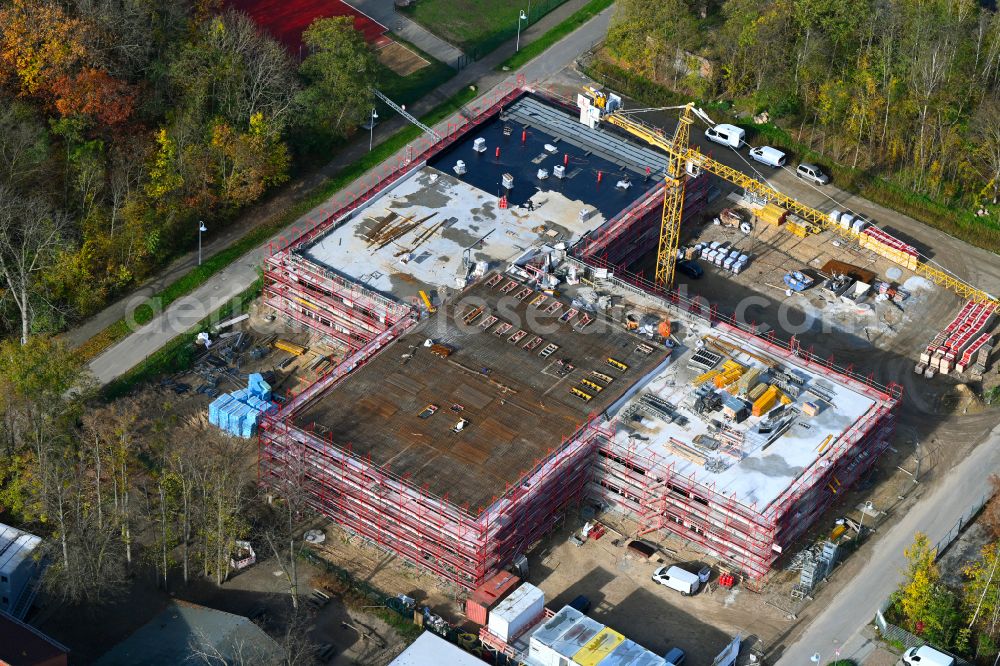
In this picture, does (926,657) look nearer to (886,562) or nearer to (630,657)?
(886,562)

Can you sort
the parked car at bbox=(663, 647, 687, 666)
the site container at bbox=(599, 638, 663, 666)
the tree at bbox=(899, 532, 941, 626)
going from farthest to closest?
the tree at bbox=(899, 532, 941, 626) → the parked car at bbox=(663, 647, 687, 666) → the site container at bbox=(599, 638, 663, 666)

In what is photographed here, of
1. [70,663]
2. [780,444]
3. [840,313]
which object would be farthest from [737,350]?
[70,663]

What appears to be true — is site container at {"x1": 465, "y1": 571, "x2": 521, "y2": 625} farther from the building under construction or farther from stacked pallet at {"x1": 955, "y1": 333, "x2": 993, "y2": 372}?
stacked pallet at {"x1": 955, "y1": 333, "x2": 993, "y2": 372}

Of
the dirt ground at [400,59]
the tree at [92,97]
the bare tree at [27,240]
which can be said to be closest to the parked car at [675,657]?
the bare tree at [27,240]

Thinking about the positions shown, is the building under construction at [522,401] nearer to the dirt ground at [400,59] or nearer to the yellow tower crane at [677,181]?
the yellow tower crane at [677,181]

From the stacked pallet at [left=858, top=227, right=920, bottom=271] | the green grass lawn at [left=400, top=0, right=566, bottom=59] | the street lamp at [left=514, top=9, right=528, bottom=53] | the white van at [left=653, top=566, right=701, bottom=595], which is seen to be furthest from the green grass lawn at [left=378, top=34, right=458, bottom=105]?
the white van at [left=653, top=566, right=701, bottom=595]

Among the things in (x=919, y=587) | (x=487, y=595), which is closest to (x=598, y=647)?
(x=487, y=595)

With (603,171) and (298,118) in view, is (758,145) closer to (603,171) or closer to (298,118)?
(603,171)
